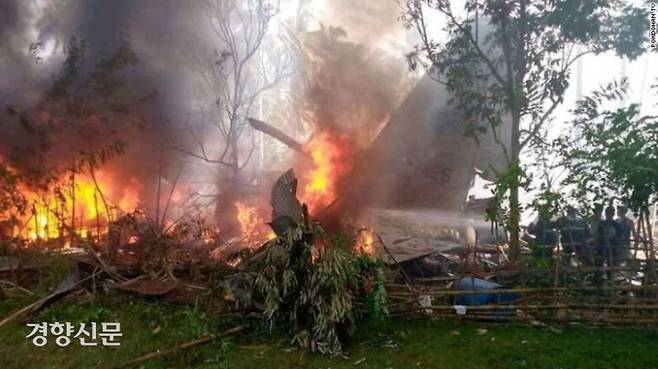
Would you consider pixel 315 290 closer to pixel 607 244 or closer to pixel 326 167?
pixel 607 244

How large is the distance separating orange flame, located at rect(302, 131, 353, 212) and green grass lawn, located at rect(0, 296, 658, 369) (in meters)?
7.14

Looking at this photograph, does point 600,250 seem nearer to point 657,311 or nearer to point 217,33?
point 657,311

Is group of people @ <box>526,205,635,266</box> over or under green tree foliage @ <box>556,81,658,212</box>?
under

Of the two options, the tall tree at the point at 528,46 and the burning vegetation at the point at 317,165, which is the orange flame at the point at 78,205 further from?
the tall tree at the point at 528,46

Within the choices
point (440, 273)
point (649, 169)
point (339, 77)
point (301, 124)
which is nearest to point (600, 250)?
point (649, 169)

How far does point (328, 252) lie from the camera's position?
18.6 feet

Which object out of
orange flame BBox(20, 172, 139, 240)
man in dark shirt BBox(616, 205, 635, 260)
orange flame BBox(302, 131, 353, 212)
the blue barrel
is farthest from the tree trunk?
orange flame BBox(20, 172, 139, 240)

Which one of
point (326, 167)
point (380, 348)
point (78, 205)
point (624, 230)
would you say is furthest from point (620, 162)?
point (78, 205)

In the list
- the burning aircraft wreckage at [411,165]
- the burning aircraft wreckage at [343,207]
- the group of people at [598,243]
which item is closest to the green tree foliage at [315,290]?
the burning aircraft wreckage at [343,207]

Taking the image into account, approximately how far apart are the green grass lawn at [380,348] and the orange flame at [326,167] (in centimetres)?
714

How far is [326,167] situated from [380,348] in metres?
9.41

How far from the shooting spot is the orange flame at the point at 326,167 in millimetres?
13719

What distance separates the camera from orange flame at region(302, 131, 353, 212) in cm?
1372

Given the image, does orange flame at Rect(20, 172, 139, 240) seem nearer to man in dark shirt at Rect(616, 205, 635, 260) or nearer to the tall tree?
the tall tree
